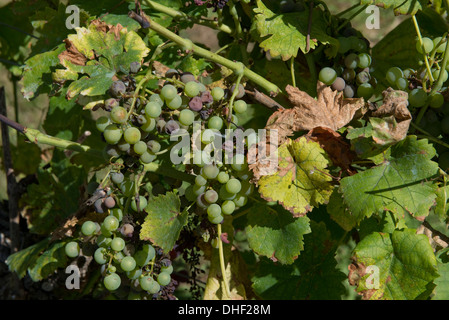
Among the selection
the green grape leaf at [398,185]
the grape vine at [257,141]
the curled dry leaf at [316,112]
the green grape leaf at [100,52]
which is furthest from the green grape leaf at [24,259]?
the green grape leaf at [398,185]

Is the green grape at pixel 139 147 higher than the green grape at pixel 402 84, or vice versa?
the green grape at pixel 402 84

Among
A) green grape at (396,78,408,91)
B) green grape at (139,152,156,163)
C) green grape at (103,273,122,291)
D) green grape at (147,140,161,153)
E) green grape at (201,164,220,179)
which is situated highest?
green grape at (396,78,408,91)

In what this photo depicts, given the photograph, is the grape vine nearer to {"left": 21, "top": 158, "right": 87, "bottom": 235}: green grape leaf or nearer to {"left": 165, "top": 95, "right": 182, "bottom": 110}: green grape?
{"left": 165, "top": 95, "right": 182, "bottom": 110}: green grape

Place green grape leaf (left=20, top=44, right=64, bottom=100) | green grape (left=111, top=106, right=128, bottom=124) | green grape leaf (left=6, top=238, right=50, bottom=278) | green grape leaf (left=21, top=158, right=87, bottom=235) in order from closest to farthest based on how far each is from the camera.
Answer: green grape (left=111, top=106, right=128, bottom=124)
green grape leaf (left=20, top=44, right=64, bottom=100)
green grape leaf (left=6, top=238, right=50, bottom=278)
green grape leaf (left=21, top=158, right=87, bottom=235)

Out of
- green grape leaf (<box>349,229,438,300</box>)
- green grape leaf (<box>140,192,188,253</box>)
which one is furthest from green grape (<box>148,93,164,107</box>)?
green grape leaf (<box>349,229,438,300</box>)

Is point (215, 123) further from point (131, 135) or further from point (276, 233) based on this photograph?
point (276, 233)

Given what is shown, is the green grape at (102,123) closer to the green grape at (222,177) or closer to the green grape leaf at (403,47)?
the green grape at (222,177)
